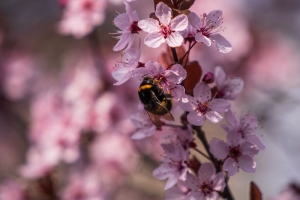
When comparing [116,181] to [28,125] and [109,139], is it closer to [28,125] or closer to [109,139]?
[109,139]

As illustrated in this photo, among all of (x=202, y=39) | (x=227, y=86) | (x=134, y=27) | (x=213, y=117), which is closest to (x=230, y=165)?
(x=213, y=117)

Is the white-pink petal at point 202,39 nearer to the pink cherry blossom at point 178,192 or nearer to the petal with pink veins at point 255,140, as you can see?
the petal with pink veins at point 255,140

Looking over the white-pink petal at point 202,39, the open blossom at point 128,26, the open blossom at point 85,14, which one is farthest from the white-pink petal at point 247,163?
the open blossom at point 85,14

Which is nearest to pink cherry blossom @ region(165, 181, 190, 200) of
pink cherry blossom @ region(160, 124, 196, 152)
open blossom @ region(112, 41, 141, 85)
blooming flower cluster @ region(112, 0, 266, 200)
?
blooming flower cluster @ region(112, 0, 266, 200)

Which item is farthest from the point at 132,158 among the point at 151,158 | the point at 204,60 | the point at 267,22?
the point at 267,22

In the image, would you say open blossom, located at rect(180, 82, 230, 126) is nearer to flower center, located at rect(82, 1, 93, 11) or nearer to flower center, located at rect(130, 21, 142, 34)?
flower center, located at rect(130, 21, 142, 34)

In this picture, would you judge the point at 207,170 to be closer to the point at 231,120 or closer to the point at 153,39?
the point at 231,120
